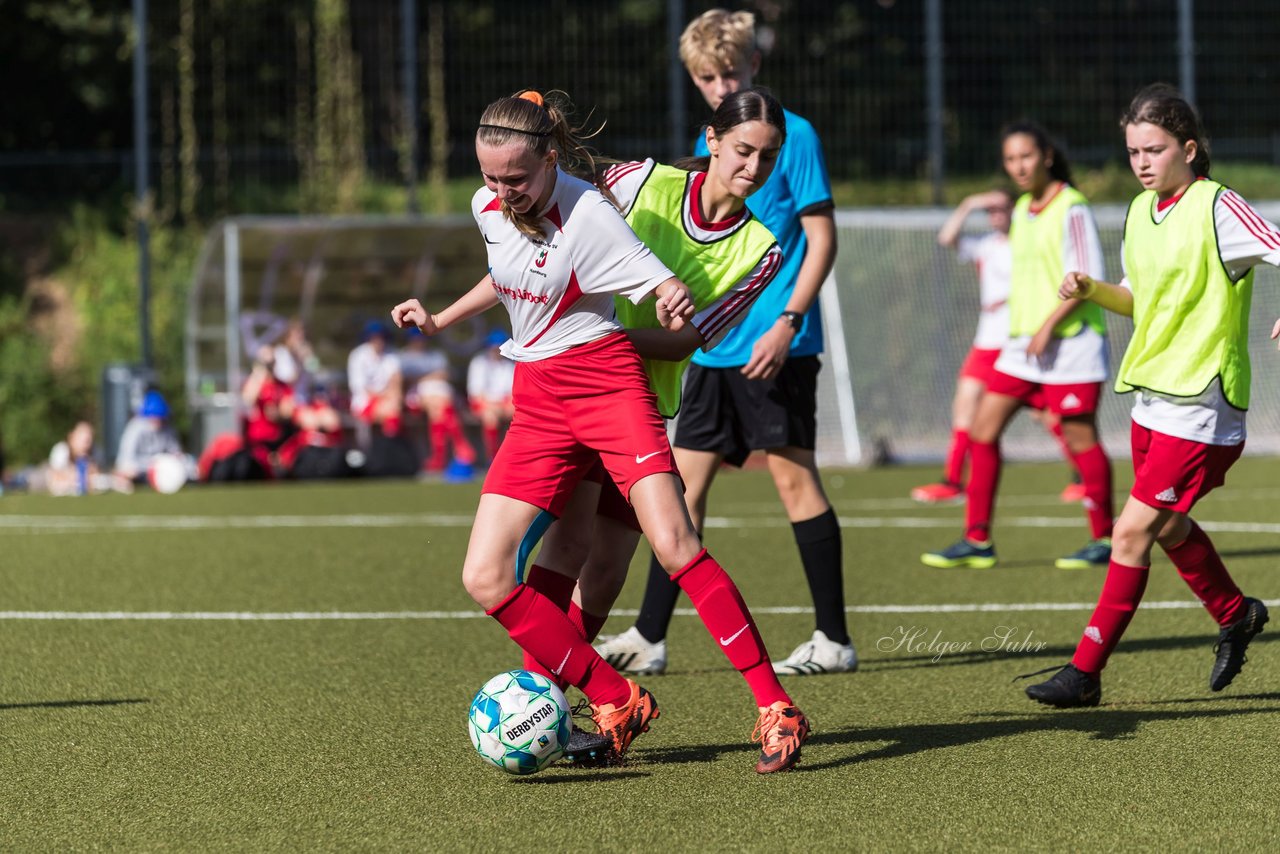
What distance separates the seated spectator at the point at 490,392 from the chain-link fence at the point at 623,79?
249 cm

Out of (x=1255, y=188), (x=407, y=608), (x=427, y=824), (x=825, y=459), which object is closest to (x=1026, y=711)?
(x=427, y=824)

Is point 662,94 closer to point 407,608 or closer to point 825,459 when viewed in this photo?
point 825,459

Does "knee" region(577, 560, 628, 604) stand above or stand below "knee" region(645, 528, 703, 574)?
below

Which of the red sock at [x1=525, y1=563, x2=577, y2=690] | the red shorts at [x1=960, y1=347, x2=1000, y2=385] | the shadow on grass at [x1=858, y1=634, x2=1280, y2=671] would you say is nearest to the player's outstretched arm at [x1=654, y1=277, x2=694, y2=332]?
the red sock at [x1=525, y1=563, x2=577, y2=690]

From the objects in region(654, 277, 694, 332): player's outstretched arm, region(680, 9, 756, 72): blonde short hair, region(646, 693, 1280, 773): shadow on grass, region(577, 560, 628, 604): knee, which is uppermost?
region(680, 9, 756, 72): blonde short hair

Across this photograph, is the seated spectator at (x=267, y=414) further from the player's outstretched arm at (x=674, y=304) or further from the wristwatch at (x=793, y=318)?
the player's outstretched arm at (x=674, y=304)

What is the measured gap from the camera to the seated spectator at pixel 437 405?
1484 cm

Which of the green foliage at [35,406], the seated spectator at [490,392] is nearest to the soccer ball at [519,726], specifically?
the seated spectator at [490,392]

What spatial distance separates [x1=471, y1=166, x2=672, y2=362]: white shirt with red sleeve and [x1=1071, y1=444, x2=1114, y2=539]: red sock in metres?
4.22

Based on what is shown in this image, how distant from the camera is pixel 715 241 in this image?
13.7 feet

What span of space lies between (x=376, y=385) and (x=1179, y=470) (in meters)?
11.1

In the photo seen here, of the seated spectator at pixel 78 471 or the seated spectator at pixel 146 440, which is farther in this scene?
the seated spectator at pixel 146 440

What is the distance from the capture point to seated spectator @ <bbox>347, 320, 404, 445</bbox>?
14867mm

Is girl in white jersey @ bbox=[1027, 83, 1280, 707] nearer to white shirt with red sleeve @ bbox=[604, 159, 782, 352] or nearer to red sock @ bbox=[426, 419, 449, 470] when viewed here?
white shirt with red sleeve @ bbox=[604, 159, 782, 352]
